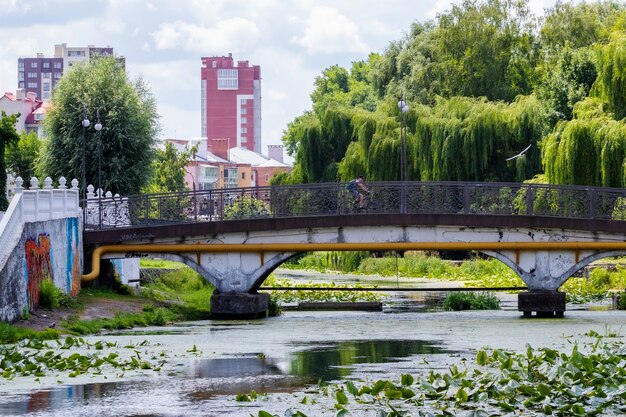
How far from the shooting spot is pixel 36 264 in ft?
107

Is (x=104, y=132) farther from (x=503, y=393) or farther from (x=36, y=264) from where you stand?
(x=503, y=393)

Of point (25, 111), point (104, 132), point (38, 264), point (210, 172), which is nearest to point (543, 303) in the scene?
point (38, 264)

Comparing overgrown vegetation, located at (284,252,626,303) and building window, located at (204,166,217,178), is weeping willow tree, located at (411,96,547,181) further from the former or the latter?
building window, located at (204,166,217,178)

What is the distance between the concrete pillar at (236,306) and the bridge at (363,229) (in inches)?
1.0

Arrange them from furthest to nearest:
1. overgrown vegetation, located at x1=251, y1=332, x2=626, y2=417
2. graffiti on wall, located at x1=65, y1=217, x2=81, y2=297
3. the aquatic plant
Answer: graffiti on wall, located at x1=65, y1=217, x2=81, y2=297, the aquatic plant, overgrown vegetation, located at x1=251, y1=332, x2=626, y2=417

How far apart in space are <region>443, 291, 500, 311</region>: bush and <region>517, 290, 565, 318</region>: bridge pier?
3926 millimetres

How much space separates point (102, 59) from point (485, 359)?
53.9 m

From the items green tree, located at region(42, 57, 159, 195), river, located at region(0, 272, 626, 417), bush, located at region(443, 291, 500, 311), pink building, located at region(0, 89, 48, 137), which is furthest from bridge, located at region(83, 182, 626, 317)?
pink building, located at region(0, 89, 48, 137)

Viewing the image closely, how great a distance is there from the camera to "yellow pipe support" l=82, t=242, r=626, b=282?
38.0 m

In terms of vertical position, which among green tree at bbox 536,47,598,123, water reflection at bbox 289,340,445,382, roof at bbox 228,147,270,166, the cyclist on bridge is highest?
roof at bbox 228,147,270,166

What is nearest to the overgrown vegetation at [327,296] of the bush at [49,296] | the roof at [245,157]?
the bush at [49,296]

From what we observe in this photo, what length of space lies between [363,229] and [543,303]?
511 cm

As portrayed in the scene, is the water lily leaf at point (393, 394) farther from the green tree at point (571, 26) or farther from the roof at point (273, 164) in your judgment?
the roof at point (273, 164)

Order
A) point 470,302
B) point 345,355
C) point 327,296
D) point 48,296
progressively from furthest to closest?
1. point 327,296
2. point 470,302
3. point 48,296
4. point 345,355
